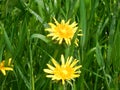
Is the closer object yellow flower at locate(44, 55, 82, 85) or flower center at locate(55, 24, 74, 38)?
yellow flower at locate(44, 55, 82, 85)

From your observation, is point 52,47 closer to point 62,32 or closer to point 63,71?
point 62,32

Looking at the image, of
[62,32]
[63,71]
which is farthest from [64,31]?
[63,71]

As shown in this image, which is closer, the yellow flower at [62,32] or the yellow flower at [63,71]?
the yellow flower at [63,71]

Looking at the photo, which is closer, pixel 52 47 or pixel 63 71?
pixel 63 71

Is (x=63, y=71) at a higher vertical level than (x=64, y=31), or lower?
lower

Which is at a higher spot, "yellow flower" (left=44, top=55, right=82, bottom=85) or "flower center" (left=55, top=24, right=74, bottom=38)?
"flower center" (left=55, top=24, right=74, bottom=38)

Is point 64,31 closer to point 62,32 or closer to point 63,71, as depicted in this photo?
point 62,32

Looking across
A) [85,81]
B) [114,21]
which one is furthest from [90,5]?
[85,81]

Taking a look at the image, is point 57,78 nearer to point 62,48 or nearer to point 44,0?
point 62,48
